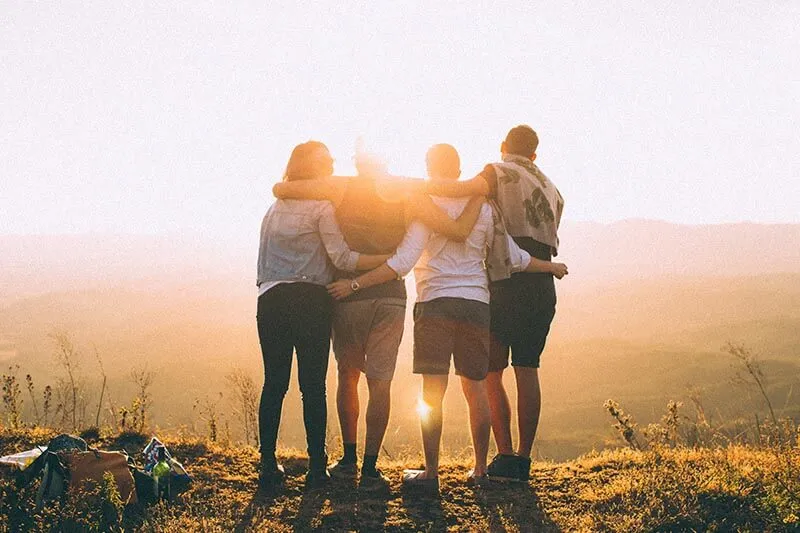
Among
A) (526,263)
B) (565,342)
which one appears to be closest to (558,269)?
(526,263)

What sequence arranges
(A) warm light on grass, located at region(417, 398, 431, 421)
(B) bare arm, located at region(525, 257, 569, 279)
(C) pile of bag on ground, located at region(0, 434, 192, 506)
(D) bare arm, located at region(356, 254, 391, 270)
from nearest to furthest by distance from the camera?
1. (C) pile of bag on ground, located at region(0, 434, 192, 506)
2. (A) warm light on grass, located at region(417, 398, 431, 421)
3. (D) bare arm, located at region(356, 254, 391, 270)
4. (B) bare arm, located at region(525, 257, 569, 279)

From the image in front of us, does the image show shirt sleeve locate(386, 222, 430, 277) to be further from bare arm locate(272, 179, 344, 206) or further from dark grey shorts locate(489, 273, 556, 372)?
dark grey shorts locate(489, 273, 556, 372)

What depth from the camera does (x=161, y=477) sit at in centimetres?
468

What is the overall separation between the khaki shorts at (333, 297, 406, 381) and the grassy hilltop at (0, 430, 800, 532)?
90 cm

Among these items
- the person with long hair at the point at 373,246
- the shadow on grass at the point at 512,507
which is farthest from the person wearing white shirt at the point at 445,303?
the shadow on grass at the point at 512,507

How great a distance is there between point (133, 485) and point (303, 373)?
1287 mm

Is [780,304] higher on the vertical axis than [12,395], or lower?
lower

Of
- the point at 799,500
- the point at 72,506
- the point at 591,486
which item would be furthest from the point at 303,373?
the point at 799,500

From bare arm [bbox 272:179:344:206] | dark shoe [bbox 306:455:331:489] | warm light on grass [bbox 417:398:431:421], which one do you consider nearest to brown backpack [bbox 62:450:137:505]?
dark shoe [bbox 306:455:331:489]

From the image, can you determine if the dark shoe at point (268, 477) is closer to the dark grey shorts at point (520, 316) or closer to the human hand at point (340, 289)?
the human hand at point (340, 289)

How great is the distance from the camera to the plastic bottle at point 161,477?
4566mm

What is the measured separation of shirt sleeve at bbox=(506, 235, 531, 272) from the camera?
4.83 metres

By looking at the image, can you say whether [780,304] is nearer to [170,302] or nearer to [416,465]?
[170,302]

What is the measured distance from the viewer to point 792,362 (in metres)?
71.2
